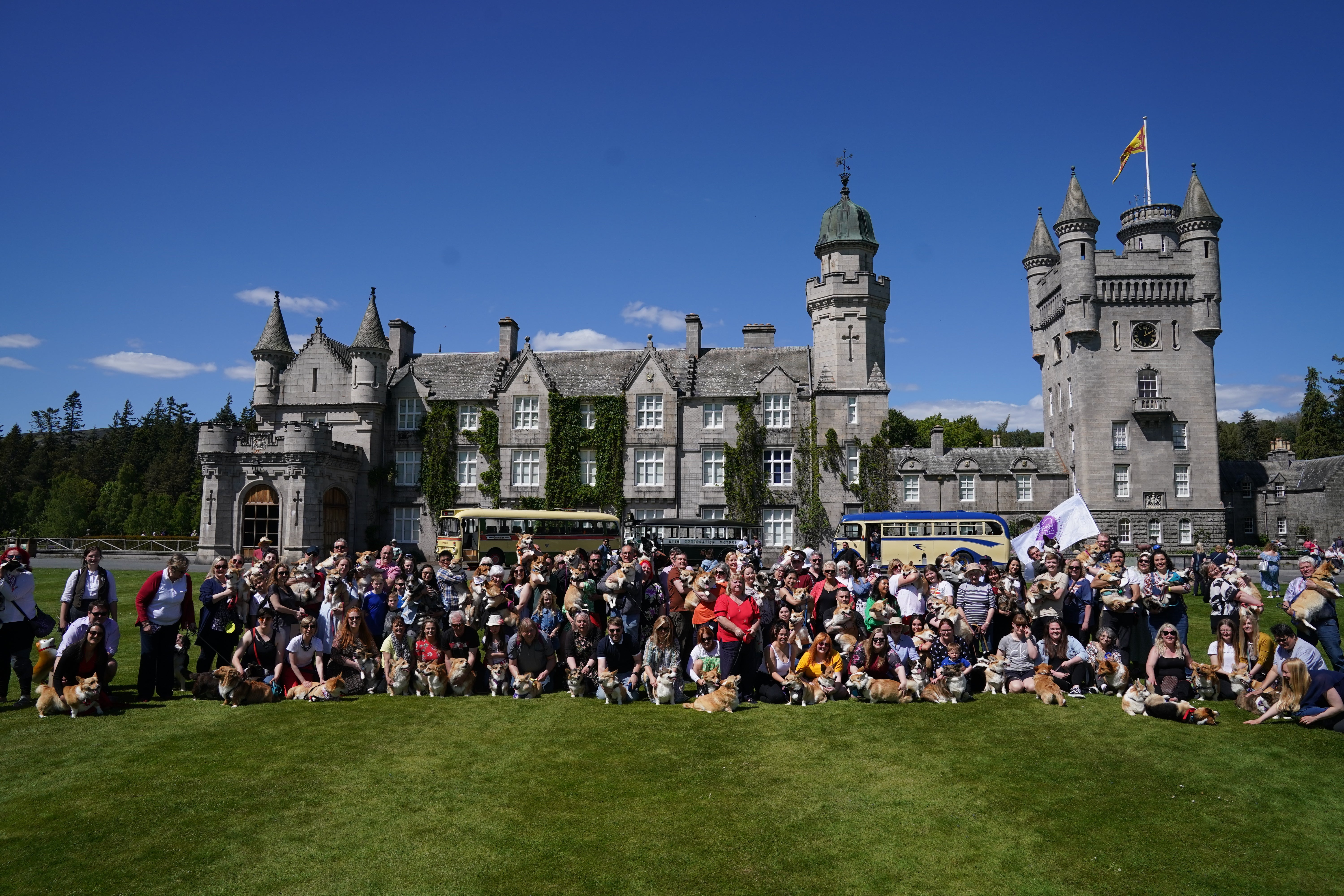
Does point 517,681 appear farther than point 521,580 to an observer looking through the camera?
No

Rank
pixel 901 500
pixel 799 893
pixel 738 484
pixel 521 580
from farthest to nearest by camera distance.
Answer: pixel 901 500 < pixel 738 484 < pixel 521 580 < pixel 799 893

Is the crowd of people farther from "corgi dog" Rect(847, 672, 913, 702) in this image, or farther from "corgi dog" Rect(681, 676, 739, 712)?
"corgi dog" Rect(681, 676, 739, 712)

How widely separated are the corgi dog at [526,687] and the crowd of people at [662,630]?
0.22 meters

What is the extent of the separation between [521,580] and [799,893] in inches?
357

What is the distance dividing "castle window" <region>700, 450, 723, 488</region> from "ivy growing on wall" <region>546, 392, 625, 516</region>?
4.64 m

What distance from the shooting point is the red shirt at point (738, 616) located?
43.5 feet

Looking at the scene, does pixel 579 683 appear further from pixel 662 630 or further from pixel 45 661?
pixel 45 661

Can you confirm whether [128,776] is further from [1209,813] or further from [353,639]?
[1209,813]

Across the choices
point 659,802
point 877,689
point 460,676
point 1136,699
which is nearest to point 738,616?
point 877,689

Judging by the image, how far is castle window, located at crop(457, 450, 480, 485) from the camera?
1881 inches

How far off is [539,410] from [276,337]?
55.8 feet

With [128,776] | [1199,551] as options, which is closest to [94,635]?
[128,776]

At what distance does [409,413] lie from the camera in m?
48.8

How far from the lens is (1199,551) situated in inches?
1205
